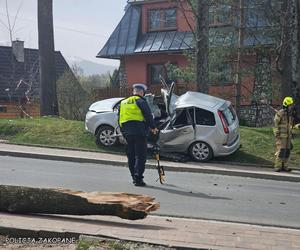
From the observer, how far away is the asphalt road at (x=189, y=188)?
8.52m

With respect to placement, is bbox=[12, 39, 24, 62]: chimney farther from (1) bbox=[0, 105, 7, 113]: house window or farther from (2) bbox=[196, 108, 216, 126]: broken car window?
(2) bbox=[196, 108, 216, 126]: broken car window

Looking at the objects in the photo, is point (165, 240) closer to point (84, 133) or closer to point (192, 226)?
point (192, 226)

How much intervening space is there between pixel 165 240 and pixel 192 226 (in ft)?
3.48

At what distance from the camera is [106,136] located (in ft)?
53.9

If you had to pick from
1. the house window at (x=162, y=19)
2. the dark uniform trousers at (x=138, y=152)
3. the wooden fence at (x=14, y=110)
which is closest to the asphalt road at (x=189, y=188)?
the dark uniform trousers at (x=138, y=152)

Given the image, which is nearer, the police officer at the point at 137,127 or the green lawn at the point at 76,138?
the police officer at the point at 137,127

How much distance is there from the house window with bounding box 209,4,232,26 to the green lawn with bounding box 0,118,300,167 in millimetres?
7076

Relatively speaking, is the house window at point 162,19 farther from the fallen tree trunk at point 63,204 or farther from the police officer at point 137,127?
the fallen tree trunk at point 63,204

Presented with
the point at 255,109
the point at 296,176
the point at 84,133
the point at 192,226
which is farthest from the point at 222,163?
the point at 255,109

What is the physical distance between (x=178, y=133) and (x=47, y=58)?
1000 centimetres

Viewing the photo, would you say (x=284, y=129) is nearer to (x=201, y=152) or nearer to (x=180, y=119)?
(x=201, y=152)

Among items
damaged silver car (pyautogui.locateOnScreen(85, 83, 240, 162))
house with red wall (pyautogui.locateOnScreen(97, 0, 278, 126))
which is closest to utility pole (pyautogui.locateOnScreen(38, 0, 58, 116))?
house with red wall (pyautogui.locateOnScreen(97, 0, 278, 126))

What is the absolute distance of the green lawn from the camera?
52.8 ft

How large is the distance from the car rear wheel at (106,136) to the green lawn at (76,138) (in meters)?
0.18
